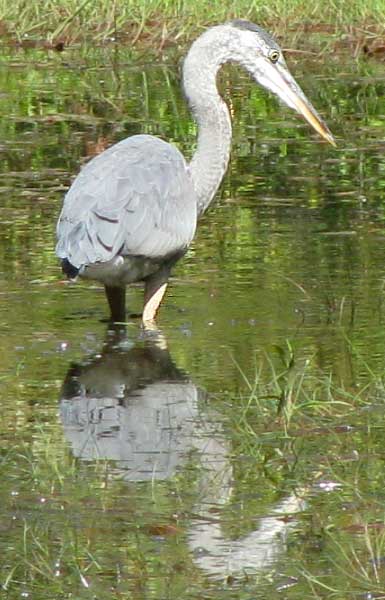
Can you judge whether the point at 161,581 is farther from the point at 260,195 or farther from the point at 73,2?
the point at 73,2

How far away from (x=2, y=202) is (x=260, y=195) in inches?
59.4

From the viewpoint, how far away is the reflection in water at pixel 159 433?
489 cm

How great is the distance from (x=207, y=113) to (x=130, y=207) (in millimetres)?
944

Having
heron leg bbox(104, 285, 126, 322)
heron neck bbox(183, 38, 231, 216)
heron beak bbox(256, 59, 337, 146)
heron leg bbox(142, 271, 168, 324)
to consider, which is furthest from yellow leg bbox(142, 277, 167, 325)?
heron beak bbox(256, 59, 337, 146)

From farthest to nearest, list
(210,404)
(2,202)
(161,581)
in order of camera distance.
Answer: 1. (2,202)
2. (210,404)
3. (161,581)

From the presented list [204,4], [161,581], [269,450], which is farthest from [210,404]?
[204,4]

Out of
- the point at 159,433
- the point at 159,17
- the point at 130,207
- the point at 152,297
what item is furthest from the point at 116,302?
the point at 159,17

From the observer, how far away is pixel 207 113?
8.43m

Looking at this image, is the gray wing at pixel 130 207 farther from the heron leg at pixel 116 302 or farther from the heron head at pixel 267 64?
the heron head at pixel 267 64

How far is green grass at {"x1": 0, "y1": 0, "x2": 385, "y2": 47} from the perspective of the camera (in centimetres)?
1579

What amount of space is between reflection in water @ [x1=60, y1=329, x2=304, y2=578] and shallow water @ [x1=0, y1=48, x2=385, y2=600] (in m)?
0.01

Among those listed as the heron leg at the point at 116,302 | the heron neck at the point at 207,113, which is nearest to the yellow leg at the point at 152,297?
the heron leg at the point at 116,302

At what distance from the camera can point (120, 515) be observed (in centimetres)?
515

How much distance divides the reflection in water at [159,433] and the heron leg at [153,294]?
0.16m
